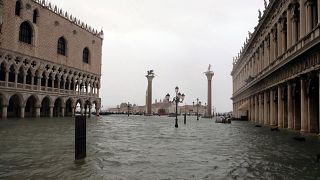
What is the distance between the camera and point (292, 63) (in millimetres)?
21828

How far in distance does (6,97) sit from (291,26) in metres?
36.2

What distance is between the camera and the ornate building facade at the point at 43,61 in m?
45.1

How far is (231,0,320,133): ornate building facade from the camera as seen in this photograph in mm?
18752

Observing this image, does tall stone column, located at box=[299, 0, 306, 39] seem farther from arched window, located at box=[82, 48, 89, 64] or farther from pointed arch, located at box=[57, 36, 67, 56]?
arched window, located at box=[82, 48, 89, 64]

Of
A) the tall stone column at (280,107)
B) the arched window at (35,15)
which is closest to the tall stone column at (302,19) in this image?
the tall stone column at (280,107)

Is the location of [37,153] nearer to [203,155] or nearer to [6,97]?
[203,155]

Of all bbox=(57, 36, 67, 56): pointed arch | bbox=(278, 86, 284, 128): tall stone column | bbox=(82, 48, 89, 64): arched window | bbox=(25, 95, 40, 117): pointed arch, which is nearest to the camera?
bbox=(278, 86, 284, 128): tall stone column

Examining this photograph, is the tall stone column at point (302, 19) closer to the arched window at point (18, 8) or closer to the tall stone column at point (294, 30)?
the tall stone column at point (294, 30)

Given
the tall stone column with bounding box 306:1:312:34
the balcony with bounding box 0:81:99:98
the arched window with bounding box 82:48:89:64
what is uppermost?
the arched window with bounding box 82:48:89:64

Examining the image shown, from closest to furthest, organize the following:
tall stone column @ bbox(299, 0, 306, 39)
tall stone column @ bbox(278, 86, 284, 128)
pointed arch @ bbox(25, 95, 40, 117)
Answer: tall stone column @ bbox(299, 0, 306, 39) < tall stone column @ bbox(278, 86, 284, 128) < pointed arch @ bbox(25, 95, 40, 117)

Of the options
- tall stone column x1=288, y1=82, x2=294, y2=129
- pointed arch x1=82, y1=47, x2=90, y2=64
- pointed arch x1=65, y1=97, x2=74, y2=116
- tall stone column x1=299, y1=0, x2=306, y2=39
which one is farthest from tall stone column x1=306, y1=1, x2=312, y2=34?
pointed arch x1=82, y1=47, x2=90, y2=64

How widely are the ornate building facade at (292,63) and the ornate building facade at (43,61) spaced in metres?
29.1

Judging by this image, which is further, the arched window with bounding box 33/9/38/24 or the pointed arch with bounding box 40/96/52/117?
the pointed arch with bounding box 40/96/52/117

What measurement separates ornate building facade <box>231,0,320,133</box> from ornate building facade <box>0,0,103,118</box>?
95.5 ft
